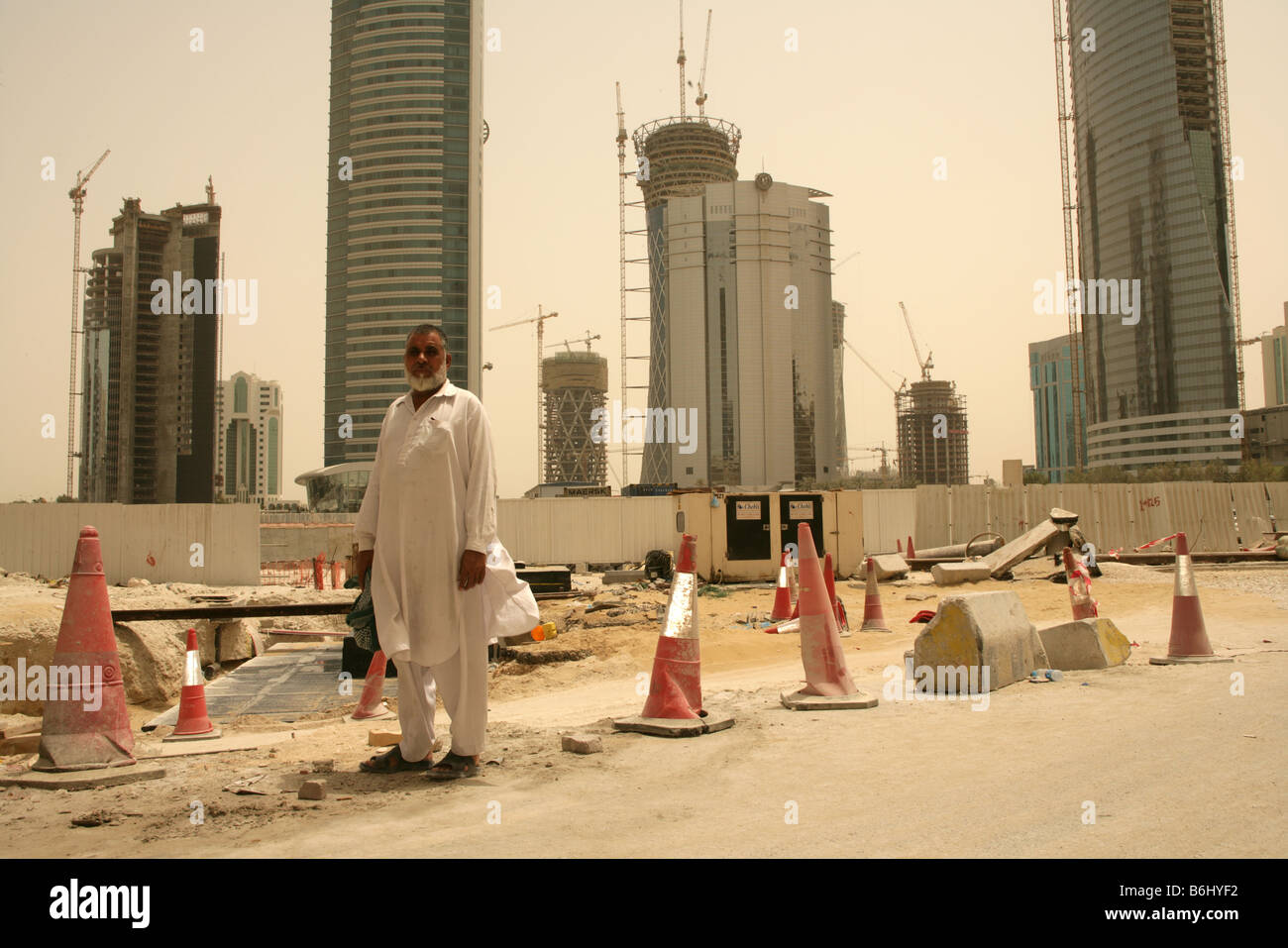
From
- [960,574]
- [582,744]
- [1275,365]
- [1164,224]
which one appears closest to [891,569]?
[960,574]

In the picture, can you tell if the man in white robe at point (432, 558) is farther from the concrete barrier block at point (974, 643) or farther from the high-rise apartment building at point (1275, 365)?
Answer: the high-rise apartment building at point (1275, 365)

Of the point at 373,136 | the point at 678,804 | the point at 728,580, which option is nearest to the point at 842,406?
the point at 373,136

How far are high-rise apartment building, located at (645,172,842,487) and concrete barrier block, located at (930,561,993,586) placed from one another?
10793 centimetres

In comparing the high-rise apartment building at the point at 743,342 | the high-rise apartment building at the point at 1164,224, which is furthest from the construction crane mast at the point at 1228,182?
the high-rise apartment building at the point at 743,342

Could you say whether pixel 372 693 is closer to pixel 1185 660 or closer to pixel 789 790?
pixel 789 790

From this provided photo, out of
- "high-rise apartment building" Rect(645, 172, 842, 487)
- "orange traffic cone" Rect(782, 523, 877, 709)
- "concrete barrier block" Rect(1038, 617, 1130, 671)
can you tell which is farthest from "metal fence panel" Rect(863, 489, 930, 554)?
"high-rise apartment building" Rect(645, 172, 842, 487)

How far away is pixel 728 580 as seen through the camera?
21.7 metres

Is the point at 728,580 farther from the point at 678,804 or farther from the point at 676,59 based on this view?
the point at 676,59

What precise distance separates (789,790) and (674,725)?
140 cm

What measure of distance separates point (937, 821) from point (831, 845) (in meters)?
0.58

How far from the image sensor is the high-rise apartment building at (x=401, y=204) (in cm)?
11944
